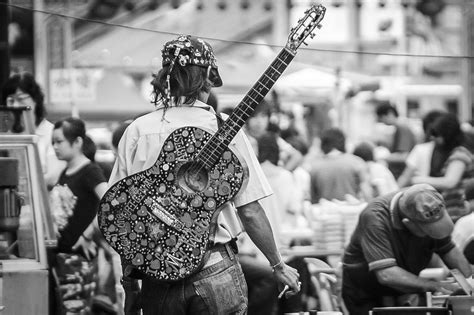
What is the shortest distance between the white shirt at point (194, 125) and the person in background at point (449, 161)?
543cm

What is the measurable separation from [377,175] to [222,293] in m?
8.01

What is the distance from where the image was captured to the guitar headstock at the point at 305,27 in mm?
5168

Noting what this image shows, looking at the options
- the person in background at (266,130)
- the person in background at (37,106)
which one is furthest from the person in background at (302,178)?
the person in background at (37,106)

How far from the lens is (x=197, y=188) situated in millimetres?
5098

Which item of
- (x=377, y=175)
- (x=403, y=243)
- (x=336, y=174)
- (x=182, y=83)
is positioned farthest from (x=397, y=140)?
(x=182, y=83)

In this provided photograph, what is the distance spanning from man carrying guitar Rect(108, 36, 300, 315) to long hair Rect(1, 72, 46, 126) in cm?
383

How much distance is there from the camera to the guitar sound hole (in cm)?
509

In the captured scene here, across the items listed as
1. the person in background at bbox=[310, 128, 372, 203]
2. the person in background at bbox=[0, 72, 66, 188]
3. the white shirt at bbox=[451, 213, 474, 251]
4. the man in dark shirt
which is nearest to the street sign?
the person in background at bbox=[310, 128, 372, 203]

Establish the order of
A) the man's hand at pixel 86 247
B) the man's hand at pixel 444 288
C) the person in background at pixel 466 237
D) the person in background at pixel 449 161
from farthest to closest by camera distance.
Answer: the person in background at pixel 449 161 < the man's hand at pixel 86 247 < the person in background at pixel 466 237 < the man's hand at pixel 444 288

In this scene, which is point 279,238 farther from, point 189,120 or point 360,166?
point 189,120

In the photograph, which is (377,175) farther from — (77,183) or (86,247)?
(77,183)

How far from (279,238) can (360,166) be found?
327 cm

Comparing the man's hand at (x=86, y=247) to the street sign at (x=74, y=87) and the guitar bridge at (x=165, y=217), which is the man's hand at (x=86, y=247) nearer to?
the guitar bridge at (x=165, y=217)

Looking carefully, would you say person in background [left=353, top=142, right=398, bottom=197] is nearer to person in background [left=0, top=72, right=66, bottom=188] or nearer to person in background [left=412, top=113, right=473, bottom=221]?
person in background [left=412, top=113, right=473, bottom=221]
